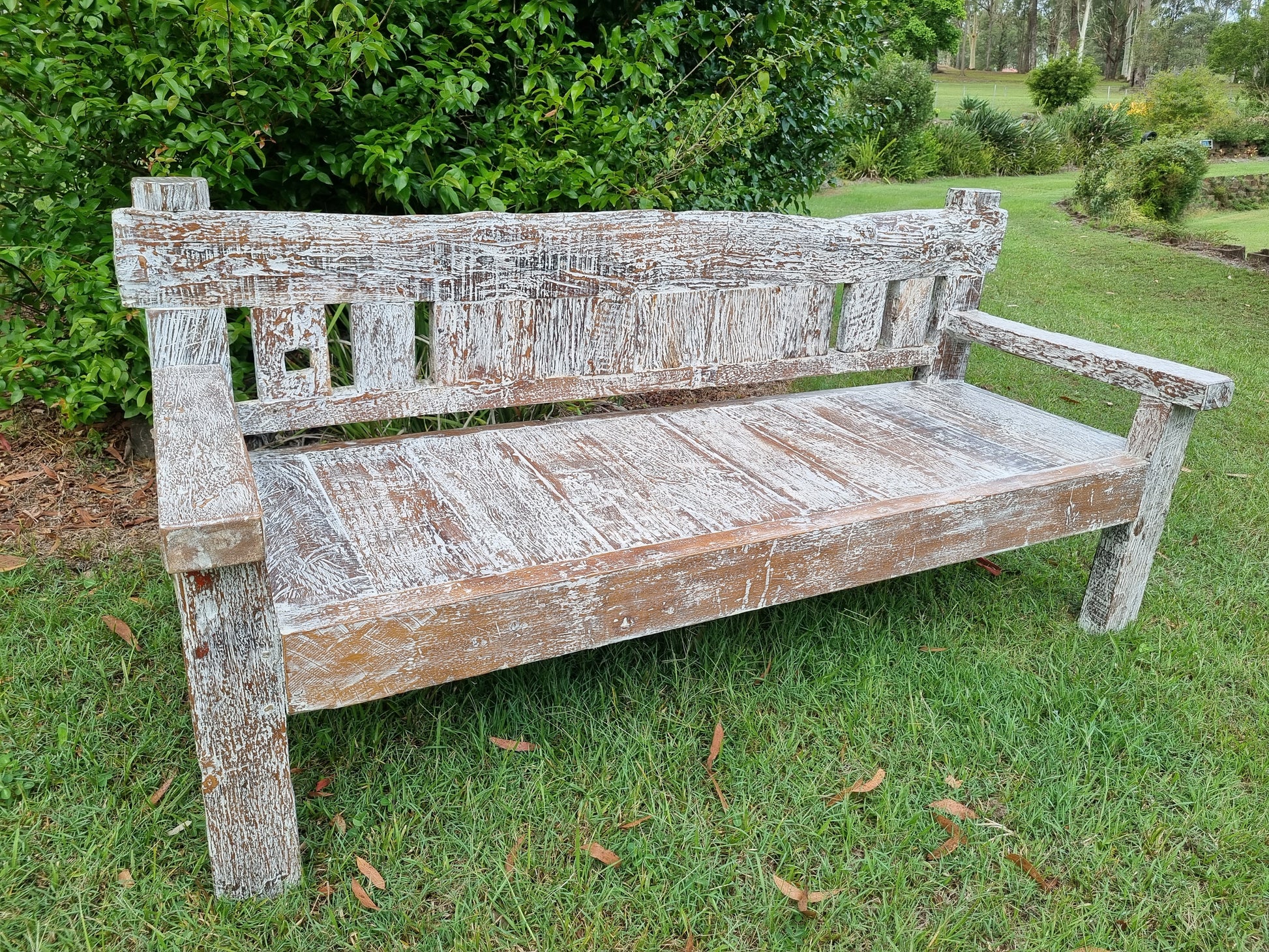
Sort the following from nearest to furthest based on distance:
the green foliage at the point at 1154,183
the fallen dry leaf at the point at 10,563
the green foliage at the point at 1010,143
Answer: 1. the fallen dry leaf at the point at 10,563
2. the green foliage at the point at 1154,183
3. the green foliage at the point at 1010,143

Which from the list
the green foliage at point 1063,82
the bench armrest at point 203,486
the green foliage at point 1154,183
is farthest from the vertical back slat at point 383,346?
the green foliage at point 1063,82

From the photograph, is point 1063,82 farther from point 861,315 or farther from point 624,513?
point 624,513

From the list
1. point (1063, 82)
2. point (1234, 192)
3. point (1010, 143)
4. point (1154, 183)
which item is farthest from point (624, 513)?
point (1063, 82)

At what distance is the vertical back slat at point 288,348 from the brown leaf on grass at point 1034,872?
1.89 metres

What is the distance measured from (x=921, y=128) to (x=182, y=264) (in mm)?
16494

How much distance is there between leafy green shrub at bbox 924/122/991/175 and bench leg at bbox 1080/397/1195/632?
558 inches

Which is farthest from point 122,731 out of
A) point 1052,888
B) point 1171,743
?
point 1171,743

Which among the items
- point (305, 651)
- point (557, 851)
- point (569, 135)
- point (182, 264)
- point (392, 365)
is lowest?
point (557, 851)

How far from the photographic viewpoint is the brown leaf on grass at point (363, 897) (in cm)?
182

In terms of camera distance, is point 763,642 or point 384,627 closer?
point 384,627

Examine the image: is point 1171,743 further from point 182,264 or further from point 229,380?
point 182,264

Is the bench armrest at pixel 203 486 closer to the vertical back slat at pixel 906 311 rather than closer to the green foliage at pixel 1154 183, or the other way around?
the vertical back slat at pixel 906 311

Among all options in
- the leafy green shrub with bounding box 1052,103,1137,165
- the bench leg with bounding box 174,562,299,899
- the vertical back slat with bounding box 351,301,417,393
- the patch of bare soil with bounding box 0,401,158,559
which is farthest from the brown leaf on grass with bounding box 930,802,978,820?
the leafy green shrub with bounding box 1052,103,1137,165

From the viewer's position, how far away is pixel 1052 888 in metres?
1.96
